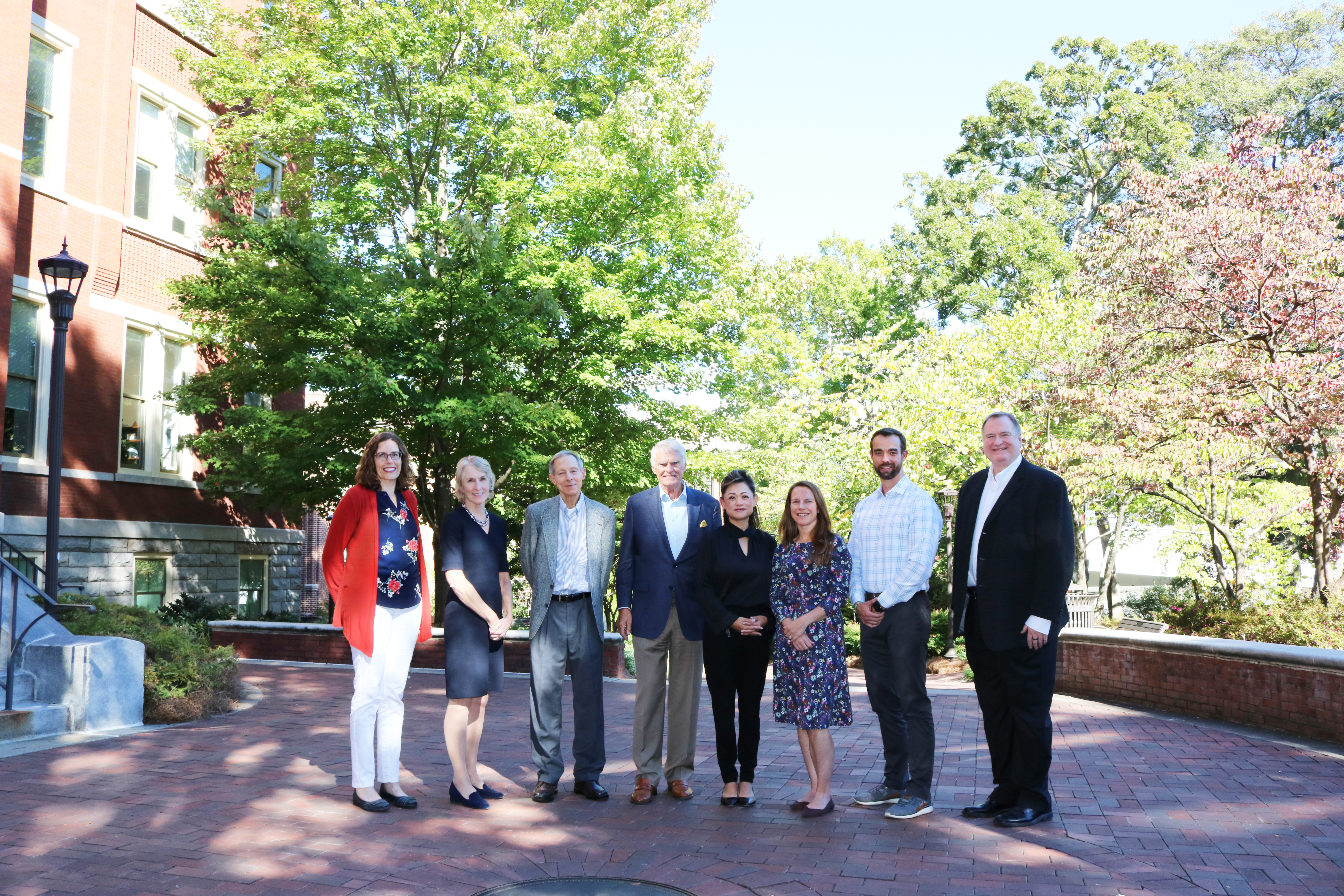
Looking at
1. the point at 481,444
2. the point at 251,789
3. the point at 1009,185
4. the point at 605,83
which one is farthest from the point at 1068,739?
the point at 1009,185

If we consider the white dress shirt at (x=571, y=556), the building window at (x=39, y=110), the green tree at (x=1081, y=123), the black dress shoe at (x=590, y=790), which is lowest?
the black dress shoe at (x=590, y=790)

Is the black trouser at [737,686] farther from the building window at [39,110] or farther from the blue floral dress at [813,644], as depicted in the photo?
the building window at [39,110]

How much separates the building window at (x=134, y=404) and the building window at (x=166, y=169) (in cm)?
177

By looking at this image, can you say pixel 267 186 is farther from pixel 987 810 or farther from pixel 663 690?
pixel 987 810

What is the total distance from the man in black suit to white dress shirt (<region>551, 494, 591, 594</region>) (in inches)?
82.4

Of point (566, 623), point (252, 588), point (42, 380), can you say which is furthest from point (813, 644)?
point (252, 588)

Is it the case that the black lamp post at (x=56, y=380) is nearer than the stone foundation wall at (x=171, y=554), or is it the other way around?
the black lamp post at (x=56, y=380)

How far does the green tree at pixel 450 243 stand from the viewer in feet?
44.2

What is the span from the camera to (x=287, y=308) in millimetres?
13047

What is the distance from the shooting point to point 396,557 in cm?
558

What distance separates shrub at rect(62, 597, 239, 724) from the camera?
8266mm

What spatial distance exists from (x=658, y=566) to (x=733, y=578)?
0.45m

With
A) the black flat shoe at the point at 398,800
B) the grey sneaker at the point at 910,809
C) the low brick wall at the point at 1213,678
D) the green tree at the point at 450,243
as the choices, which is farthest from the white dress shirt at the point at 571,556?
the green tree at the point at 450,243

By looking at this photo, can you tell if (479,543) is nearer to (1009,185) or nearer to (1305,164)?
(1305,164)
